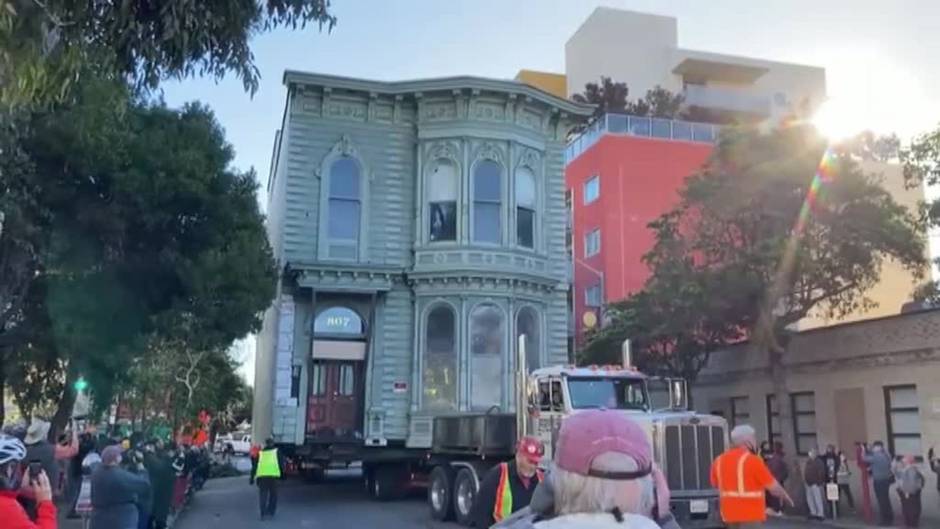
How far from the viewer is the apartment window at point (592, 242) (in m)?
38.9

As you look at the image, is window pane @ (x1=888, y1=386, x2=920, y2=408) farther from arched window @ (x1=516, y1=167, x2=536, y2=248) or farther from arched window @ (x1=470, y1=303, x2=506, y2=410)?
arched window @ (x1=516, y1=167, x2=536, y2=248)

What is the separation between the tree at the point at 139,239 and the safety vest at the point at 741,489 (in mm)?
10885

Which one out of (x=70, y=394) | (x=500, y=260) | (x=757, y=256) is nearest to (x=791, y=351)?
(x=757, y=256)

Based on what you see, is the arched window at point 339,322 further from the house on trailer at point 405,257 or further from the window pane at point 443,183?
the window pane at point 443,183

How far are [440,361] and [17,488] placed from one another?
19594 millimetres

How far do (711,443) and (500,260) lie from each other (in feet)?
34.5

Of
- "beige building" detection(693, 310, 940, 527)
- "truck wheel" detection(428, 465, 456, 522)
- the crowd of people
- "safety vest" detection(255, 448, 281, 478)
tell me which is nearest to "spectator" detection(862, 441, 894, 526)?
"beige building" detection(693, 310, 940, 527)

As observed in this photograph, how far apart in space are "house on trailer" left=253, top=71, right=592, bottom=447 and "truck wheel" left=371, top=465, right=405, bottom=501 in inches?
32.3

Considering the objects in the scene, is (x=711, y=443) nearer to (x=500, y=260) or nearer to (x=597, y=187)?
(x=500, y=260)

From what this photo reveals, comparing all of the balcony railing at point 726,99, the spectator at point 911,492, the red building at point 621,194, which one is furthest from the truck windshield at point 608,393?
the balcony railing at point 726,99

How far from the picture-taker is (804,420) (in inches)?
1006

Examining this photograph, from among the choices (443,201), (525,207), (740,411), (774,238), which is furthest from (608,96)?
(774,238)

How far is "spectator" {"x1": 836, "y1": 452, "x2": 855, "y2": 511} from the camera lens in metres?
22.0

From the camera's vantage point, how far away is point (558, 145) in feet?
88.0
